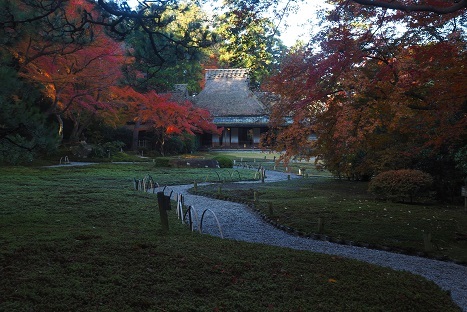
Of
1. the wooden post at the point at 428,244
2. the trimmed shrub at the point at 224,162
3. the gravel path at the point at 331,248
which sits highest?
the trimmed shrub at the point at 224,162

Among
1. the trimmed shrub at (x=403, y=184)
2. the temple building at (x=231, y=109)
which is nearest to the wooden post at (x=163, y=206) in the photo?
the trimmed shrub at (x=403, y=184)

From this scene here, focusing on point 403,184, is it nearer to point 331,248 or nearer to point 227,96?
point 331,248

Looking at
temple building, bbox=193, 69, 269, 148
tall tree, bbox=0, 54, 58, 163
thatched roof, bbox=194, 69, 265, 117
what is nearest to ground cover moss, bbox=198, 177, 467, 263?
tall tree, bbox=0, 54, 58, 163

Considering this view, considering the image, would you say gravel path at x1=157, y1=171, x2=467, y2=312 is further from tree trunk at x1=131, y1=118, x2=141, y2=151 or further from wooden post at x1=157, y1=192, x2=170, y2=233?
tree trunk at x1=131, y1=118, x2=141, y2=151

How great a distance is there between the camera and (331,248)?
6.66 metres

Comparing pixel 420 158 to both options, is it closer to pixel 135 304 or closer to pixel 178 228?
pixel 178 228

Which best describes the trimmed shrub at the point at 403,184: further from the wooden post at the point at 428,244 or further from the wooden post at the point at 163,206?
the wooden post at the point at 163,206

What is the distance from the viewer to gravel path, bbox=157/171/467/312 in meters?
5.08

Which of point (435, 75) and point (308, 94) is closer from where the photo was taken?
point (435, 75)

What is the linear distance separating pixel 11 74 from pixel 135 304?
545 cm

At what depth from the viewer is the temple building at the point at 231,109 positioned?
37594 mm

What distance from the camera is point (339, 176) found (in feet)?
58.1

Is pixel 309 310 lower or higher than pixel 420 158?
lower

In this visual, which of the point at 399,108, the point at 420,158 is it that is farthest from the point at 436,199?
the point at 399,108
